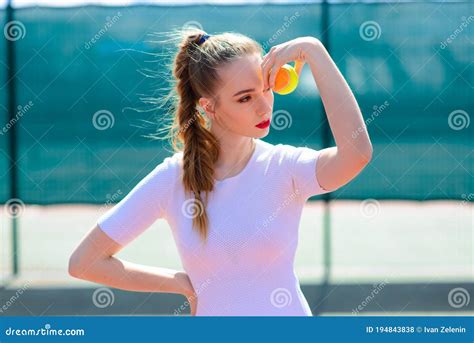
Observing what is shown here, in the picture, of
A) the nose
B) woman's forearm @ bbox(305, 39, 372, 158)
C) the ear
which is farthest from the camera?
the ear

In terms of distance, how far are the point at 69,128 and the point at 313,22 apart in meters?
1.86

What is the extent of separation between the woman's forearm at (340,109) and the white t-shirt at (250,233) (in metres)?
0.12

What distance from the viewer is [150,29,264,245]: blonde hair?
233cm

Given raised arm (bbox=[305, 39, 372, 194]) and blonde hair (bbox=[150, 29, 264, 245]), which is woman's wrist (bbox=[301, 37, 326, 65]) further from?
blonde hair (bbox=[150, 29, 264, 245])

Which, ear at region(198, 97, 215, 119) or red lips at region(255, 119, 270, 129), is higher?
ear at region(198, 97, 215, 119)

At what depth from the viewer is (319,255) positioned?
20.4 feet

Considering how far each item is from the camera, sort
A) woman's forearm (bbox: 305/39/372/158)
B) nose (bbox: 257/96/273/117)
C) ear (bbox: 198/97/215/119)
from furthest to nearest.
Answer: ear (bbox: 198/97/215/119) < nose (bbox: 257/96/273/117) < woman's forearm (bbox: 305/39/372/158)

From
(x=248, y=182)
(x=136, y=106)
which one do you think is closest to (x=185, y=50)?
(x=248, y=182)

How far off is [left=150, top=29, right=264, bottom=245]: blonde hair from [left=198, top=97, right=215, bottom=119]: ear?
0.02 m

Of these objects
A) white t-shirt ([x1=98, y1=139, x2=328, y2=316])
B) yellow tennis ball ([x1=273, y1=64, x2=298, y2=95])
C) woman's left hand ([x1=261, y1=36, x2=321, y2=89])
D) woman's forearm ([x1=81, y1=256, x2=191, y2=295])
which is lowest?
woman's forearm ([x1=81, y1=256, x2=191, y2=295])

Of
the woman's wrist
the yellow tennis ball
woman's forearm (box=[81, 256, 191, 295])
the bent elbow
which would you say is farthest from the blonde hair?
the bent elbow

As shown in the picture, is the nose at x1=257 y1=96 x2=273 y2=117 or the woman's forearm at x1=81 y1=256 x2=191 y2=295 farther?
the woman's forearm at x1=81 y1=256 x2=191 y2=295

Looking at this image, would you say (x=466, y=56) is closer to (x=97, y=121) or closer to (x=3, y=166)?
(x=97, y=121)

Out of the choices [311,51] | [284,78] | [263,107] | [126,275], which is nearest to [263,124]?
[263,107]
